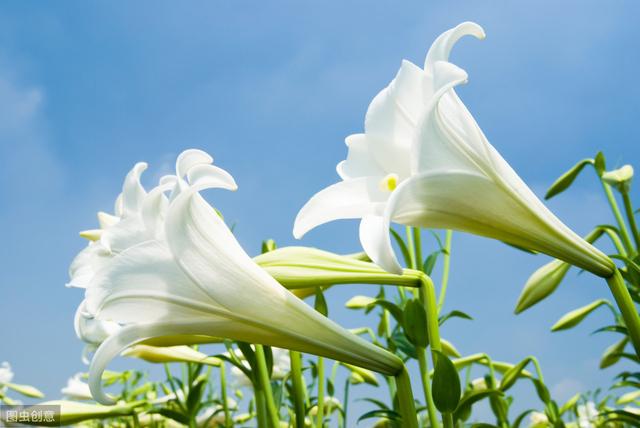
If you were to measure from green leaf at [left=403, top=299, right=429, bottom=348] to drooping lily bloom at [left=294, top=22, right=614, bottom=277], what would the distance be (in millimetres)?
221

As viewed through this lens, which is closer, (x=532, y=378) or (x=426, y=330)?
(x=426, y=330)

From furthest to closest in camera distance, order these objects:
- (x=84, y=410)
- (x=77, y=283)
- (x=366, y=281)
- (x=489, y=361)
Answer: (x=489, y=361) → (x=84, y=410) → (x=77, y=283) → (x=366, y=281)

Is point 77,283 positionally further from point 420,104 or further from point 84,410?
point 420,104

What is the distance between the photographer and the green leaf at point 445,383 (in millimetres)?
825

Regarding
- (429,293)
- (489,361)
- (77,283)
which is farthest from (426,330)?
(77,283)

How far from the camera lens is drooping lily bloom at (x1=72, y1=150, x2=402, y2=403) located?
74cm

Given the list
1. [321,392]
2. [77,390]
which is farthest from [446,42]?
[77,390]

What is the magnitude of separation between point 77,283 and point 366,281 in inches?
31.4

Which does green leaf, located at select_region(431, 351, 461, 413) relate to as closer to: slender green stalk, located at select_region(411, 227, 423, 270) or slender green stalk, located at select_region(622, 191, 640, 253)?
slender green stalk, located at select_region(411, 227, 423, 270)

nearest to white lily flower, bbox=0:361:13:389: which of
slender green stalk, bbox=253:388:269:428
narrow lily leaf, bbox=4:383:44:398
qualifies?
narrow lily leaf, bbox=4:383:44:398

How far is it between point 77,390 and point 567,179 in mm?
1988

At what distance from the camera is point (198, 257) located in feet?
2.48

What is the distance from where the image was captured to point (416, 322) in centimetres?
102

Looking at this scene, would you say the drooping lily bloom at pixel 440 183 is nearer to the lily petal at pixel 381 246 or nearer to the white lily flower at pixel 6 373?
the lily petal at pixel 381 246
